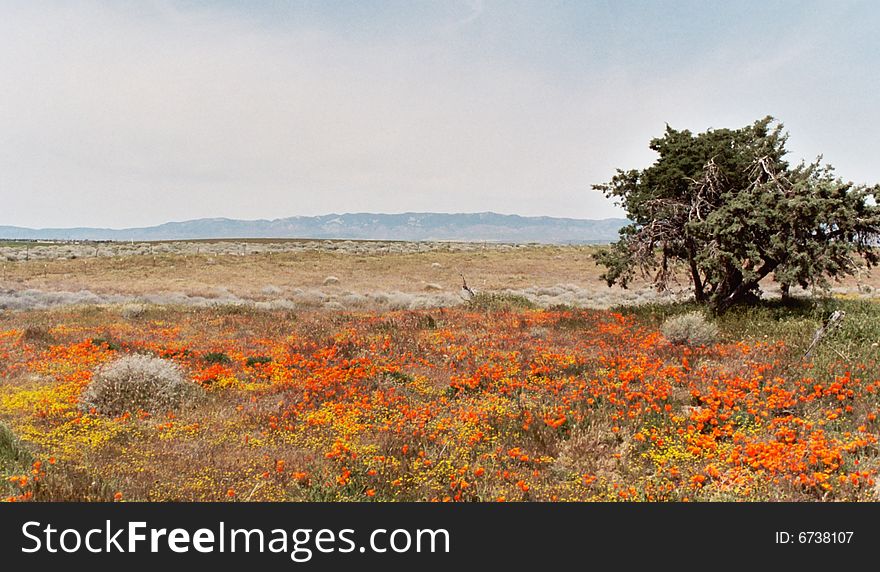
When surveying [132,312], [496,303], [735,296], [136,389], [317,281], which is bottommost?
[136,389]

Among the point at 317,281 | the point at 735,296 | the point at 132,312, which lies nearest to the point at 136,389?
the point at 132,312

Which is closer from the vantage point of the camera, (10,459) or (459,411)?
(10,459)

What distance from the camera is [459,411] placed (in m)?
8.84

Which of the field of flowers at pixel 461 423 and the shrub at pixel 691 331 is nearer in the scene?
the field of flowers at pixel 461 423

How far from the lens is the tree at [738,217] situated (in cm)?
1463

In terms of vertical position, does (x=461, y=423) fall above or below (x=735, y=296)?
below

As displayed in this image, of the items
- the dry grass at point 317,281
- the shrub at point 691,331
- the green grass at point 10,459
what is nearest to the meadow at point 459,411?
the green grass at point 10,459

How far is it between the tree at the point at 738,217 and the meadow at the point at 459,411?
1.57 m

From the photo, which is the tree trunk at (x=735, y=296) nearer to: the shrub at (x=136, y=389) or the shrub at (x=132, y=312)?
the shrub at (x=136, y=389)

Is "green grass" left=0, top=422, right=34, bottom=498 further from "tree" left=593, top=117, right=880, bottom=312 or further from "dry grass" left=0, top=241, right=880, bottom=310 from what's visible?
"dry grass" left=0, top=241, right=880, bottom=310

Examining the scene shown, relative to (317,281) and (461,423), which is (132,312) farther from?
(317,281)

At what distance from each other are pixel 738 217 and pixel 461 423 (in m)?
12.2

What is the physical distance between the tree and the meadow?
157cm
